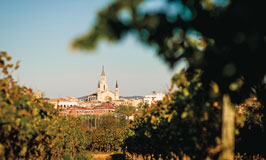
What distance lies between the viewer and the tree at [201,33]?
5.86 feet

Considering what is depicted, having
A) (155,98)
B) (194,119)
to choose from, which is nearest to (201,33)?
(194,119)

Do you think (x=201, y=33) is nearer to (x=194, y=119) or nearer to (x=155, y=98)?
(x=194, y=119)

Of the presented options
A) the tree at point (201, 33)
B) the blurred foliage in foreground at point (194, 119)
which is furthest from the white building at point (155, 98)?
the tree at point (201, 33)

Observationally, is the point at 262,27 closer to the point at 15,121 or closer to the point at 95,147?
the point at 15,121

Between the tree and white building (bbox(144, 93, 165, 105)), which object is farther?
white building (bbox(144, 93, 165, 105))

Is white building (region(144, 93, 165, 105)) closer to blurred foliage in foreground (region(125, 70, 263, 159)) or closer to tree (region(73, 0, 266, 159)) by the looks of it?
blurred foliage in foreground (region(125, 70, 263, 159))

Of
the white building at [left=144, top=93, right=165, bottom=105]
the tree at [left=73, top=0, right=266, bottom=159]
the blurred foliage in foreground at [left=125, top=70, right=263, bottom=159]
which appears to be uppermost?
the white building at [left=144, top=93, right=165, bottom=105]

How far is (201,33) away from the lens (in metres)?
2.46

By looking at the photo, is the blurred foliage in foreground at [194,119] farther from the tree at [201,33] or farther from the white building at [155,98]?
the white building at [155,98]

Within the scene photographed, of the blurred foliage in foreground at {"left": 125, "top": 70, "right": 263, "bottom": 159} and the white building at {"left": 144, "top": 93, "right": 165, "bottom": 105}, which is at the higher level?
the white building at {"left": 144, "top": 93, "right": 165, "bottom": 105}

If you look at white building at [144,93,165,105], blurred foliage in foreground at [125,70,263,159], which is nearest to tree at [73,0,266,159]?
blurred foliage in foreground at [125,70,263,159]

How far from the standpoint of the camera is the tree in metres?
1.79

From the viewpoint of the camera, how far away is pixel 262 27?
1.87 meters

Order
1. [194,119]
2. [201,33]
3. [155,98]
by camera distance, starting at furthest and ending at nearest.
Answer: [155,98], [194,119], [201,33]
